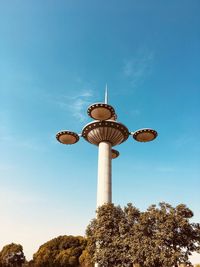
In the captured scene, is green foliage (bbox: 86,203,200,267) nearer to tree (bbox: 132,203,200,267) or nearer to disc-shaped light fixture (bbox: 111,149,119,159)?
tree (bbox: 132,203,200,267)

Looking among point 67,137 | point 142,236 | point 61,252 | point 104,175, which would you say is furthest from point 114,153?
point 61,252

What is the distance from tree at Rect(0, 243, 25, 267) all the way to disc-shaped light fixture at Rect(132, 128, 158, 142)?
44.0m

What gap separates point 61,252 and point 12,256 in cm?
1382

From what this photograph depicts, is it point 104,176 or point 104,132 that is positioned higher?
point 104,132

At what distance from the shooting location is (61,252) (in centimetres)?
5728

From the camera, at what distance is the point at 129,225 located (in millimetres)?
24719

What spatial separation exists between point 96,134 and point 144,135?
264 inches

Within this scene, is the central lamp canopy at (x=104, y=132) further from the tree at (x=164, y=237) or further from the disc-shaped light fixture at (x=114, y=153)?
the tree at (x=164, y=237)

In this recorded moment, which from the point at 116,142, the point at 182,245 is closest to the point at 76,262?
the point at 116,142

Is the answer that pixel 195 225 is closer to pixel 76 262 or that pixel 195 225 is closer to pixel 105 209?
pixel 105 209

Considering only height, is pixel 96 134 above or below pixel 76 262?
above

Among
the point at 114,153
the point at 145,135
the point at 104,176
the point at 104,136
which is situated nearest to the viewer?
the point at 104,176

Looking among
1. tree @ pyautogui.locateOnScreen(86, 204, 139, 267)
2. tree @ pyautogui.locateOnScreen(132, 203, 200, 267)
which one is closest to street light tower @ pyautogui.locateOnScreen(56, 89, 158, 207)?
tree @ pyautogui.locateOnScreen(86, 204, 139, 267)

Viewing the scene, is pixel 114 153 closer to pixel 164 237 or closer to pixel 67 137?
pixel 67 137
